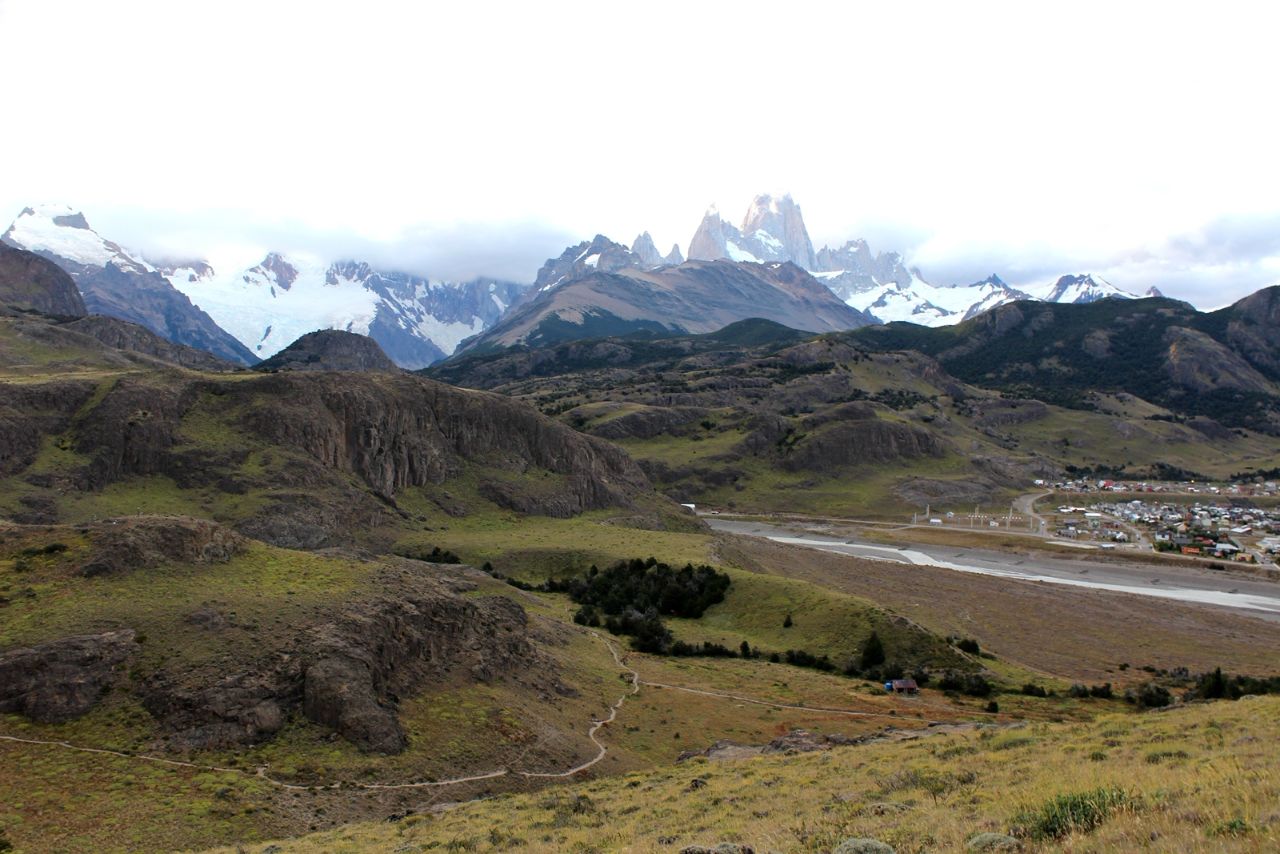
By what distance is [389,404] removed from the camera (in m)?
112

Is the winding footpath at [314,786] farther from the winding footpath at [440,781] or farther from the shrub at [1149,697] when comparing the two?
the shrub at [1149,697]

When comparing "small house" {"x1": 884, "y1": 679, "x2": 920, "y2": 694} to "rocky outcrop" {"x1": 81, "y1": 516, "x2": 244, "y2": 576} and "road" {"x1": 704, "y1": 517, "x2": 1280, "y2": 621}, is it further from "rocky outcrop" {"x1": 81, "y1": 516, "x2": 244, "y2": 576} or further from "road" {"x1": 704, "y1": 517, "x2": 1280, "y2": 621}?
"road" {"x1": 704, "y1": 517, "x2": 1280, "y2": 621}

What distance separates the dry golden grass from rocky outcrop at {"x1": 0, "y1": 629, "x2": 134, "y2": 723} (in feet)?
44.5

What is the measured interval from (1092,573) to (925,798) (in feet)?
392

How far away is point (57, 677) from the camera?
108 ft

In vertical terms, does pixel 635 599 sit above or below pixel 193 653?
below

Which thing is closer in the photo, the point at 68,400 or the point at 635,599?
the point at 635,599

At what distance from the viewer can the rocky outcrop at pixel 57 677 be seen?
3216cm

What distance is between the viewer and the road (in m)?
106

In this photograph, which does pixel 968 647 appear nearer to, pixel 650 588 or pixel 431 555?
pixel 650 588

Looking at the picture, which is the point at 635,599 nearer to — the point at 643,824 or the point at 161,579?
the point at 161,579

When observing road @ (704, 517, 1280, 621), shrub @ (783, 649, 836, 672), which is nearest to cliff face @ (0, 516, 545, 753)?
shrub @ (783, 649, 836, 672)

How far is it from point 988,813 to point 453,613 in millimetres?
35646

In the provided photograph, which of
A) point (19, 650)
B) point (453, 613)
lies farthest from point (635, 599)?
point (19, 650)
